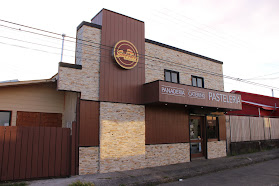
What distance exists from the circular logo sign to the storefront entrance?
18.1ft

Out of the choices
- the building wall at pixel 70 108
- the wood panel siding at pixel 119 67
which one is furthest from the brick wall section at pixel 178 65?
the building wall at pixel 70 108

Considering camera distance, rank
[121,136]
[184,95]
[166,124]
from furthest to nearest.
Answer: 1. [166,124]
2. [184,95]
3. [121,136]

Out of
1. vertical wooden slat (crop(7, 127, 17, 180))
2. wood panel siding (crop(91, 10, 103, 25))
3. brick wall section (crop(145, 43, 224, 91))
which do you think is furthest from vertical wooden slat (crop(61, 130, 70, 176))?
wood panel siding (crop(91, 10, 103, 25))

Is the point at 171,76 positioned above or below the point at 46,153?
above

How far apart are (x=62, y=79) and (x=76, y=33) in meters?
2.90

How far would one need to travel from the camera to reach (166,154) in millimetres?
12359

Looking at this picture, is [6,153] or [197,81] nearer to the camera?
[6,153]

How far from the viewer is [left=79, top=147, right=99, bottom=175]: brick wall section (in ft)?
31.0

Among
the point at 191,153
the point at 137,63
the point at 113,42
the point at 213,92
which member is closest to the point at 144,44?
the point at 137,63

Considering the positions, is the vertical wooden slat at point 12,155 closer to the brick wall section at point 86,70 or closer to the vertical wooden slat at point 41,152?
the vertical wooden slat at point 41,152

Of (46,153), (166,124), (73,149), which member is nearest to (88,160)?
(73,149)

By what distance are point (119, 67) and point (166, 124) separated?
428cm

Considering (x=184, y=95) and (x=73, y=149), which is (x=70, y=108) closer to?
(x=73, y=149)

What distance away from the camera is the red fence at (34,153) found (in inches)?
321
